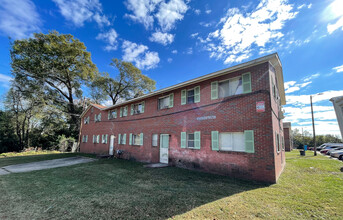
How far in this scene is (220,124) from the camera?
7633 millimetres

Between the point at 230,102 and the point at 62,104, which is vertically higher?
the point at 62,104

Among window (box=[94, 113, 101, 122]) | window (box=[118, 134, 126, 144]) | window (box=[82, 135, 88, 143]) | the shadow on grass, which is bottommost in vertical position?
the shadow on grass

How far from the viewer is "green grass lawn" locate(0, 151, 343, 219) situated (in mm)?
3555

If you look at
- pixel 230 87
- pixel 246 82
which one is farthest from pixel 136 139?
pixel 246 82

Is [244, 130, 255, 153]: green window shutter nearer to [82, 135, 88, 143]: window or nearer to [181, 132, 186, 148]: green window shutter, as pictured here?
[181, 132, 186, 148]: green window shutter

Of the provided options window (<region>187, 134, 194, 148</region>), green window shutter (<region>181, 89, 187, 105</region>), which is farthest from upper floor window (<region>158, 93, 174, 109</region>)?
window (<region>187, 134, 194, 148</region>)

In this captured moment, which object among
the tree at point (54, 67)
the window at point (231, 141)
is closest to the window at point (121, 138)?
the window at point (231, 141)

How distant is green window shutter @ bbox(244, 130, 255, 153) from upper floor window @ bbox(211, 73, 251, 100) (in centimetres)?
196

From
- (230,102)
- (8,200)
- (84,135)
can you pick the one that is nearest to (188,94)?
(230,102)

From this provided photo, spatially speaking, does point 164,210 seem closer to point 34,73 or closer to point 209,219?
point 209,219

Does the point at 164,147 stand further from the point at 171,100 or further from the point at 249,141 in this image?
the point at 249,141

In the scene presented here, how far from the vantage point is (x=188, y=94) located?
9.67m

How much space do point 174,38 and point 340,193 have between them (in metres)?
13.2

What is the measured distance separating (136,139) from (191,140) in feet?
20.1
